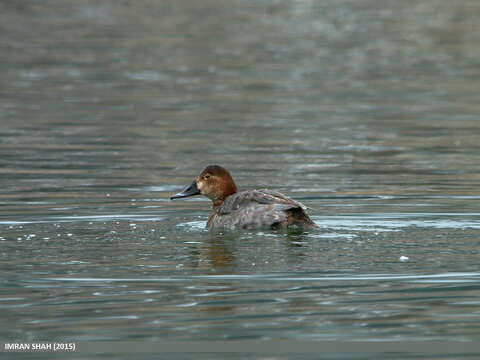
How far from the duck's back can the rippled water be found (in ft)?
0.62

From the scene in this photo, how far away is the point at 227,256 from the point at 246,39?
26.9m

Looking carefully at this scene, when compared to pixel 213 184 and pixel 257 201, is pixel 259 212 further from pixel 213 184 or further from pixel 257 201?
pixel 213 184

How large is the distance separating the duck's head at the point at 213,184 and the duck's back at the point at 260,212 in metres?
0.70

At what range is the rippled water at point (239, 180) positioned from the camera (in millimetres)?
8203

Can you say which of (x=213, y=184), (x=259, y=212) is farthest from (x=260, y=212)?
(x=213, y=184)

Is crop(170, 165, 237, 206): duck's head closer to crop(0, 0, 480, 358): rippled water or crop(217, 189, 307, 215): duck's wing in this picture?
crop(0, 0, 480, 358): rippled water

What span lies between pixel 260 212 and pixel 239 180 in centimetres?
389

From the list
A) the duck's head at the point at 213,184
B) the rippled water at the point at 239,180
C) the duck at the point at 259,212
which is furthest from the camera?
the duck's head at the point at 213,184

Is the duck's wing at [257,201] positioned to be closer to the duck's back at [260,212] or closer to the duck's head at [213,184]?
the duck's back at [260,212]

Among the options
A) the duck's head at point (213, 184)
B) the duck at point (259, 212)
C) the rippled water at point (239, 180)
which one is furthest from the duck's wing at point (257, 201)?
the duck's head at point (213, 184)

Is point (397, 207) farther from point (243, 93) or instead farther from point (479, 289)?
point (243, 93)

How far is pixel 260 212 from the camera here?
1134 cm

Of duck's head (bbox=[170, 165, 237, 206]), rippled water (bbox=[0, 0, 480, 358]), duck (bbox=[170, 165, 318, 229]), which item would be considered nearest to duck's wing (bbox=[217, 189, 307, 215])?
duck (bbox=[170, 165, 318, 229])

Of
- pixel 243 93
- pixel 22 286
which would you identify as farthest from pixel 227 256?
pixel 243 93
